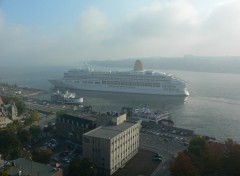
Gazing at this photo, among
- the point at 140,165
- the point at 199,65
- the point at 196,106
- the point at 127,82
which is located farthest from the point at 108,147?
the point at 199,65

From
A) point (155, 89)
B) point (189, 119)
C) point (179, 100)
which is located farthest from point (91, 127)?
point (155, 89)

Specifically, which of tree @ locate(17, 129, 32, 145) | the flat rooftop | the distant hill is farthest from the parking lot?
the distant hill

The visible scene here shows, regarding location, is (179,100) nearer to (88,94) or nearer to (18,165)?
(88,94)

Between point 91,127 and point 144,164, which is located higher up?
point 91,127

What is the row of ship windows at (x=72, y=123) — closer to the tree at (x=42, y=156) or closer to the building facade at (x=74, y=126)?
the building facade at (x=74, y=126)

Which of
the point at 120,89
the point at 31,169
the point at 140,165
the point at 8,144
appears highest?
the point at 31,169

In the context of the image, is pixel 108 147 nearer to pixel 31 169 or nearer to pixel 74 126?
pixel 31 169
